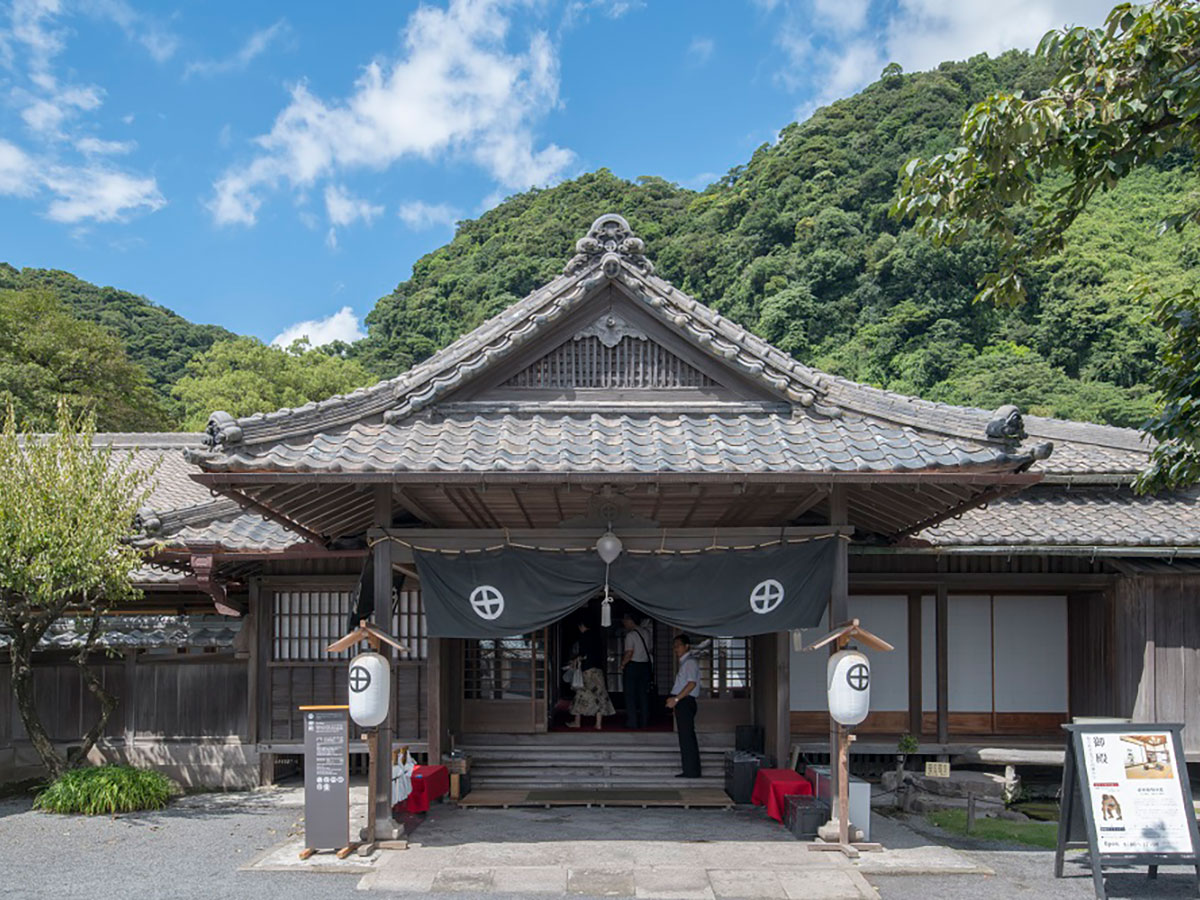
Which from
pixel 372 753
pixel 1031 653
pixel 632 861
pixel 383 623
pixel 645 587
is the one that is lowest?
pixel 632 861

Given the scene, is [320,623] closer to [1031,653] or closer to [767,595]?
[767,595]

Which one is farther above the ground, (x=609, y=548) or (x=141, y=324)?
(x=141, y=324)

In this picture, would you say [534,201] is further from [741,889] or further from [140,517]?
[741,889]

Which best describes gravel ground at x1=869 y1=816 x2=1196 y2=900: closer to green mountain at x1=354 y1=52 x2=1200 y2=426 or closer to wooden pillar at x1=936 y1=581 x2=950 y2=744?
wooden pillar at x1=936 y1=581 x2=950 y2=744

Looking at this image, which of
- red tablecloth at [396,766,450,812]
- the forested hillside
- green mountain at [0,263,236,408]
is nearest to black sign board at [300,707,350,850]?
red tablecloth at [396,766,450,812]

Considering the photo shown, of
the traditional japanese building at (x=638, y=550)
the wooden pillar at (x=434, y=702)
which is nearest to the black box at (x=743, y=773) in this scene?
the traditional japanese building at (x=638, y=550)

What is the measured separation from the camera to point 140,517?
41.2 feet

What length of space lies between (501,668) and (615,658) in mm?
5237

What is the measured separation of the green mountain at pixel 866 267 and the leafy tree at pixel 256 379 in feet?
12.7

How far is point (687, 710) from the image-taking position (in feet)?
44.7

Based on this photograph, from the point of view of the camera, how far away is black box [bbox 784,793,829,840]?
10.8 metres

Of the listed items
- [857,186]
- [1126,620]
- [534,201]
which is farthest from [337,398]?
[534,201]

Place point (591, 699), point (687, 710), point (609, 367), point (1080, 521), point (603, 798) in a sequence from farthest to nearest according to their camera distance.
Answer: point (591, 699)
point (1080, 521)
point (687, 710)
point (603, 798)
point (609, 367)

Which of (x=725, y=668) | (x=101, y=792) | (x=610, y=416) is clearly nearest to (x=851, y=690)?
(x=610, y=416)
